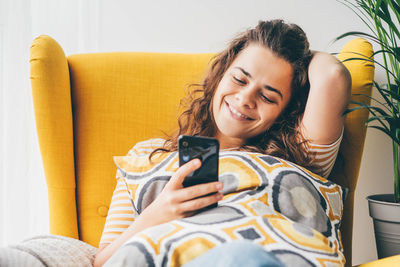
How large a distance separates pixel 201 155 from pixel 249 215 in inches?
5.9

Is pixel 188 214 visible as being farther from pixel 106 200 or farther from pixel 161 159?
pixel 106 200

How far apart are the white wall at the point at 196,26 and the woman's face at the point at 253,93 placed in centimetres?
46

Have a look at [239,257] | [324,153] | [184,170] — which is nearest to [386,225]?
[324,153]

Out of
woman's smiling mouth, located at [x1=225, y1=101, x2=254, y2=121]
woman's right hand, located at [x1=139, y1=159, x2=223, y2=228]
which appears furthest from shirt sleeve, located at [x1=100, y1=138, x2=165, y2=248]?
woman's smiling mouth, located at [x1=225, y1=101, x2=254, y2=121]

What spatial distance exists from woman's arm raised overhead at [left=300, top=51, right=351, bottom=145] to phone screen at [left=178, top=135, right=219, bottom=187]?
33 cm

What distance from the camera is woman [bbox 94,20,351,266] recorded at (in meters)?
0.86

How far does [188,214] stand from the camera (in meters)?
0.71

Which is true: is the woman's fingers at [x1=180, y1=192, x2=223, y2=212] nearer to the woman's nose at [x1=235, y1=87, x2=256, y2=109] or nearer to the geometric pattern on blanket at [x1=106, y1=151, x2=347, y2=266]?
the geometric pattern on blanket at [x1=106, y1=151, x2=347, y2=266]

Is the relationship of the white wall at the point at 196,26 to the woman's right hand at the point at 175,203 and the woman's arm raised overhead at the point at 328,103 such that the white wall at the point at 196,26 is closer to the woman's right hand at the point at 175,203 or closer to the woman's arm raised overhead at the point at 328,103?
the woman's arm raised overhead at the point at 328,103

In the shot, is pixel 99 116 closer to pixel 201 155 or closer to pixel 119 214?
pixel 119 214

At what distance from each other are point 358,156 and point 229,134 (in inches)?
14.9

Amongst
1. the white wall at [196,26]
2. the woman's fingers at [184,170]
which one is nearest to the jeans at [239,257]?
the woman's fingers at [184,170]

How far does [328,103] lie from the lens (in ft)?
2.81

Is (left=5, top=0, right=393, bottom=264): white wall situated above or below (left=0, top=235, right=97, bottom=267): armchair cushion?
above
